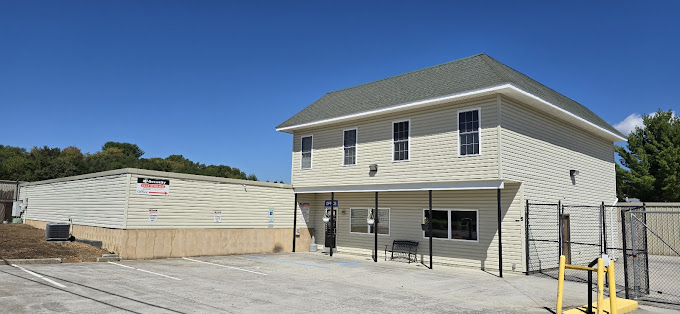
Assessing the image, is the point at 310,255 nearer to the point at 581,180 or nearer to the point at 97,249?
the point at 97,249

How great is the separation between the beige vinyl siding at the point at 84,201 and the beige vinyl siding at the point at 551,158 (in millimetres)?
12894

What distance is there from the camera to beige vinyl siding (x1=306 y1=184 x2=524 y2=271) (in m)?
14.7

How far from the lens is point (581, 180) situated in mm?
18391

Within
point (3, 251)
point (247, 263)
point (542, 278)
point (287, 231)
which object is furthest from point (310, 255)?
point (3, 251)

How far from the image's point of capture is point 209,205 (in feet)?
58.6

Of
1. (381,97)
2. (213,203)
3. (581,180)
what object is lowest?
(213,203)

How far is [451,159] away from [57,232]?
49.9ft

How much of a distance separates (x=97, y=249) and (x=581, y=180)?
60.7 ft

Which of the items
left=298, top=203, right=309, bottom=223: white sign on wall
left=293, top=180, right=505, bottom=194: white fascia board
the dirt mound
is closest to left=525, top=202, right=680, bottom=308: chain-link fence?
left=293, top=180, right=505, bottom=194: white fascia board

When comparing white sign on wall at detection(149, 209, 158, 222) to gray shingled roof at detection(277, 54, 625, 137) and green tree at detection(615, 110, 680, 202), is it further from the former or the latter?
green tree at detection(615, 110, 680, 202)

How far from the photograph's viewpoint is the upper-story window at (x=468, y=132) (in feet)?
48.8

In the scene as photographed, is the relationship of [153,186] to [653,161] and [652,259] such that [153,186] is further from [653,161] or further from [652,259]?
[653,161]

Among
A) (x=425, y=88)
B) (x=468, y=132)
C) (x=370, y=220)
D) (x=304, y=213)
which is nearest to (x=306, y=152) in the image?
(x=304, y=213)

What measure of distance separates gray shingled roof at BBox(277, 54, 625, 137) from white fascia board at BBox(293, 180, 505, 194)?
2907 millimetres
